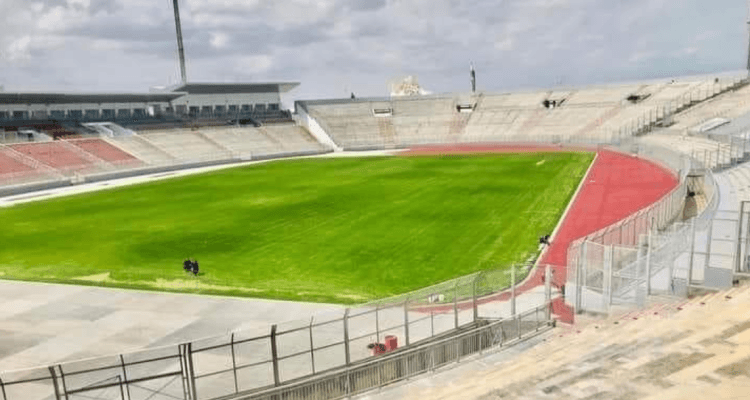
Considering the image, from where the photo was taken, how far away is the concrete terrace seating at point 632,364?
376 inches

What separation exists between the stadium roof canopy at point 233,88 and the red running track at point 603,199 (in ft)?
218

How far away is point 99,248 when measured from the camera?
99.2 ft

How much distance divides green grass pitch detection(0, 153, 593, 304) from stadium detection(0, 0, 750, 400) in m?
0.20

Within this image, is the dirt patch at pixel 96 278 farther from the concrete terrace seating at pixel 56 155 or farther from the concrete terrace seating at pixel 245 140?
the concrete terrace seating at pixel 245 140

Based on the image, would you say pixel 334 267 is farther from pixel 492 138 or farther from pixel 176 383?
pixel 492 138

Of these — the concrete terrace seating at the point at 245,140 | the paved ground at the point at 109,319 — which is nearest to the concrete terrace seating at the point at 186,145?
the concrete terrace seating at the point at 245,140

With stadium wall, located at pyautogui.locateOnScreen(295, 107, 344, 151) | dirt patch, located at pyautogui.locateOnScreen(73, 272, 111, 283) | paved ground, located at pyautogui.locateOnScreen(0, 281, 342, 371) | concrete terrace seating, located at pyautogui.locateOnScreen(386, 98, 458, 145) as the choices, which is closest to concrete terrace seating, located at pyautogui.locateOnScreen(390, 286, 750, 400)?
paved ground, located at pyautogui.locateOnScreen(0, 281, 342, 371)

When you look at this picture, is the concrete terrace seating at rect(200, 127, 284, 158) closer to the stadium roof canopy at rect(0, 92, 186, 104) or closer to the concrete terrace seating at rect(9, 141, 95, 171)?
the stadium roof canopy at rect(0, 92, 186, 104)

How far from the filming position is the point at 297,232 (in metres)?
31.7

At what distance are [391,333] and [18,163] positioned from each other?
6442cm

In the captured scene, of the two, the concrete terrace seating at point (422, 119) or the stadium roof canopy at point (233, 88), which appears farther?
the concrete terrace seating at point (422, 119)

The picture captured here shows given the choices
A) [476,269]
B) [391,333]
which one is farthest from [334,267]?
[391,333]

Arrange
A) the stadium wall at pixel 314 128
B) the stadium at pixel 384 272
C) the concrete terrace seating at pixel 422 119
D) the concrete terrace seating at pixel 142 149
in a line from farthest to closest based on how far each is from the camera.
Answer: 1. the stadium wall at pixel 314 128
2. the concrete terrace seating at pixel 422 119
3. the concrete terrace seating at pixel 142 149
4. the stadium at pixel 384 272

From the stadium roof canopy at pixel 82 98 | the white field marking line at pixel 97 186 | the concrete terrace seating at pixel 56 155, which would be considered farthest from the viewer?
the stadium roof canopy at pixel 82 98
